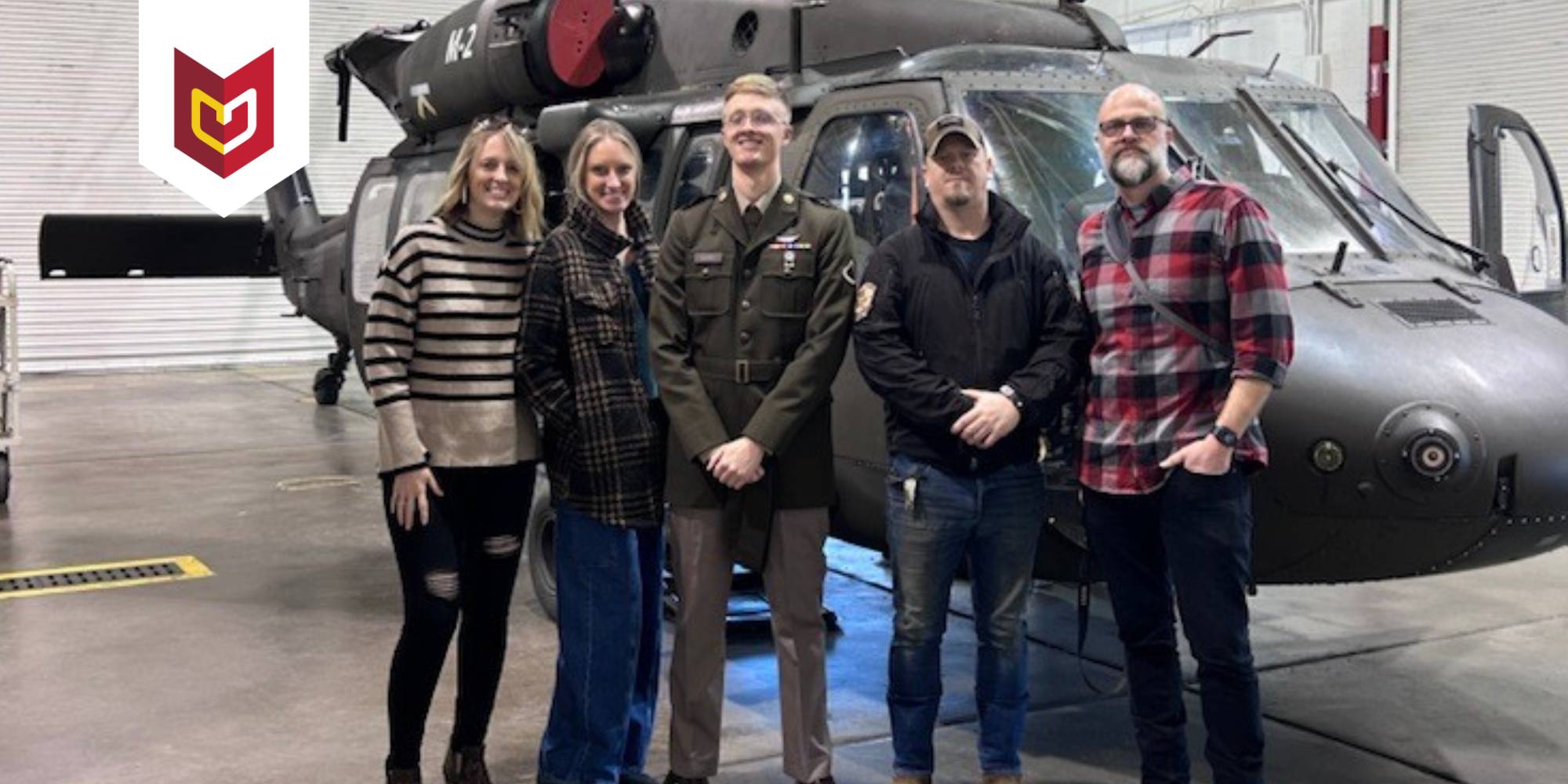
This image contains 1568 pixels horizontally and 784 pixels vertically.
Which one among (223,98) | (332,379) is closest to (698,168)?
(332,379)

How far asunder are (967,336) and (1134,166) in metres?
0.54

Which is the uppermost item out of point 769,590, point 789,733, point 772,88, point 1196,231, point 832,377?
point 772,88

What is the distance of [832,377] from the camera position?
3633 millimetres

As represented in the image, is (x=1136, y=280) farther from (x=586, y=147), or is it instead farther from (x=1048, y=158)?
(x=586, y=147)

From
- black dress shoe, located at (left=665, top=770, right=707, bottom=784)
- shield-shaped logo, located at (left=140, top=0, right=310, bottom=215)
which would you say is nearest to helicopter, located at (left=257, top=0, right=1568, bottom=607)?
black dress shoe, located at (left=665, top=770, right=707, bottom=784)

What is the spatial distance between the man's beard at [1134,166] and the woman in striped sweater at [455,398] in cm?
139

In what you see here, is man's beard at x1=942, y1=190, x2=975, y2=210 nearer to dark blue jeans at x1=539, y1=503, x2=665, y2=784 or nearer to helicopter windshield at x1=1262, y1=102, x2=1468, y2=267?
dark blue jeans at x1=539, y1=503, x2=665, y2=784

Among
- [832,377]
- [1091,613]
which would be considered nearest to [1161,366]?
[832,377]

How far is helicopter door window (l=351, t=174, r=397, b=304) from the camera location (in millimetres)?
8086

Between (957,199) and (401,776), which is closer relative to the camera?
(957,199)

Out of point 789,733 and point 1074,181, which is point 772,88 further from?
point 789,733

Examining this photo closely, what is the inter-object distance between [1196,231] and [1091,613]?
3140mm

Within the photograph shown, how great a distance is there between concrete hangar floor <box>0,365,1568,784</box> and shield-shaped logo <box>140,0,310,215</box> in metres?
8.48

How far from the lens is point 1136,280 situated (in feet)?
11.3
